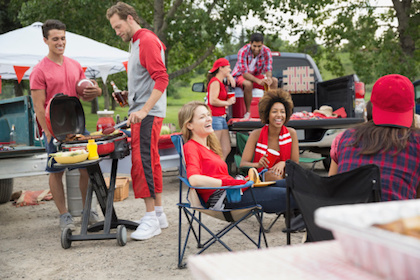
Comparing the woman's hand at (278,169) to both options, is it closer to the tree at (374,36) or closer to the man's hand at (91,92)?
the man's hand at (91,92)

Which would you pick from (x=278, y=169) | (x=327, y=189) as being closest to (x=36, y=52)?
(x=278, y=169)

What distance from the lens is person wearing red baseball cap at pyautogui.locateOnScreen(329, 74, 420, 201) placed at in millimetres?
2539

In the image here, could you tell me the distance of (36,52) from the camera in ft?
31.0

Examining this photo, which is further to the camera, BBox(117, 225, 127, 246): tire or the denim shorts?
the denim shorts

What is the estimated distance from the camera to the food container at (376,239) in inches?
33.0

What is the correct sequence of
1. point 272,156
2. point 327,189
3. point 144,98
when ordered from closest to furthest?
point 327,189, point 144,98, point 272,156

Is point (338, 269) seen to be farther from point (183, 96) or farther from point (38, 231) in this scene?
point (183, 96)

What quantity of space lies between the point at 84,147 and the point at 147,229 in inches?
38.0

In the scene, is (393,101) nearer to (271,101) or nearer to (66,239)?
(271,101)

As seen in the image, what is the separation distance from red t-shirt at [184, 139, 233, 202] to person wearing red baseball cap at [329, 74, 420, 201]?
4.85 ft

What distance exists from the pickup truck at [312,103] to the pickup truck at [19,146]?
2685 millimetres

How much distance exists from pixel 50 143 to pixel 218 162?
188cm

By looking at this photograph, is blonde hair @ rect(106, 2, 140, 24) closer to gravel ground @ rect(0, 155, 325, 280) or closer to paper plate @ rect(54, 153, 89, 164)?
paper plate @ rect(54, 153, 89, 164)

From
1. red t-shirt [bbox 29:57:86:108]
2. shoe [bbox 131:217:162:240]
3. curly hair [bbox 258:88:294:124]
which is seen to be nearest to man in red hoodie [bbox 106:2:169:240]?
shoe [bbox 131:217:162:240]
